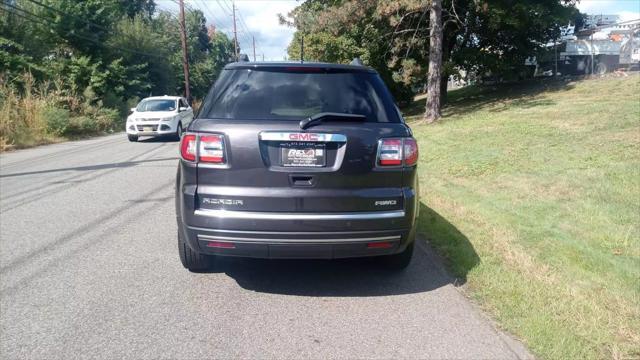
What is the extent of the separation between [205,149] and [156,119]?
15.7 metres

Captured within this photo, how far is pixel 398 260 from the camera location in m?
4.66

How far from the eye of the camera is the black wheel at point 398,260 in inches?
181

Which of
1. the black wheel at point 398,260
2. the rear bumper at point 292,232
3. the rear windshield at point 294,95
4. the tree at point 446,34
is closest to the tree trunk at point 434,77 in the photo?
the tree at point 446,34

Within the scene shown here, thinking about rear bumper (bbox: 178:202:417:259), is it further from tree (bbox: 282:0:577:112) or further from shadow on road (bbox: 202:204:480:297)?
tree (bbox: 282:0:577:112)

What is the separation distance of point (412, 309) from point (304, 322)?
0.86 metres

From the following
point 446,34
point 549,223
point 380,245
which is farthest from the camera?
point 446,34

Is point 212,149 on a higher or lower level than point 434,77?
lower

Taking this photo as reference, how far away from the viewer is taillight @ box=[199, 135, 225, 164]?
3834mm

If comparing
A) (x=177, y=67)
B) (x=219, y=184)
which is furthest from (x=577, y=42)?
(x=177, y=67)

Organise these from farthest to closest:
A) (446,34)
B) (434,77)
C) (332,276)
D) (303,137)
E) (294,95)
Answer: (446,34)
(434,77)
(332,276)
(294,95)
(303,137)

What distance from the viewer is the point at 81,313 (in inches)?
Result: 150

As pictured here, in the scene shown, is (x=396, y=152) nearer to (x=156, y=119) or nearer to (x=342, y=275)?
(x=342, y=275)

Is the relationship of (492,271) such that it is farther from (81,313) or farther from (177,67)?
(177,67)

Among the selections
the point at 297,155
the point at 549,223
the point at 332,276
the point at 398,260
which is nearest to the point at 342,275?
the point at 332,276
